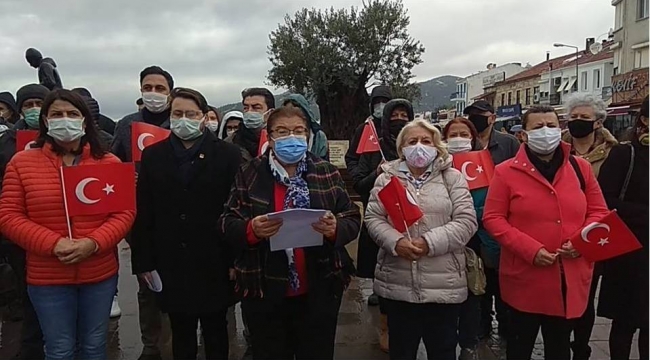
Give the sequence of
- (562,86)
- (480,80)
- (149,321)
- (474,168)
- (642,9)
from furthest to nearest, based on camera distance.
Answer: (480,80) → (562,86) → (642,9) → (149,321) → (474,168)

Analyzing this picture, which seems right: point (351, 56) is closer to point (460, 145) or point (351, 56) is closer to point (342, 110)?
point (342, 110)

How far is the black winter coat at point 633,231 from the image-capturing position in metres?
3.50

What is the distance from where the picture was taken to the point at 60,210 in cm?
316

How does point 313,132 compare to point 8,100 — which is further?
point 8,100

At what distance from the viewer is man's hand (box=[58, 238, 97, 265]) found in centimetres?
308

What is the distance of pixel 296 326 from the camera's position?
10.8ft

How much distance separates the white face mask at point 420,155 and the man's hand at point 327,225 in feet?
2.42

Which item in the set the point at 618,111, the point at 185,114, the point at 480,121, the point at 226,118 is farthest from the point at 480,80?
the point at 185,114

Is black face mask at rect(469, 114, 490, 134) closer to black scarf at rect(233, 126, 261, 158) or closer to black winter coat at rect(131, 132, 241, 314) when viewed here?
black scarf at rect(233, 126, 261, 158)

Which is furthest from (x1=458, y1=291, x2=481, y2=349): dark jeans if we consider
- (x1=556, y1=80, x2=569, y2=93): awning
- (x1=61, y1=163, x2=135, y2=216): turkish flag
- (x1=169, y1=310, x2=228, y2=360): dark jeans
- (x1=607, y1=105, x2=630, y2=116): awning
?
(x1=556, y1=80, x2=569, y2=93): awning

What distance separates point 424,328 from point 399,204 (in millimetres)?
825

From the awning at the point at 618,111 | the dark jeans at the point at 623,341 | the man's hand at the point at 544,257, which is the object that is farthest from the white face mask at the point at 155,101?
the awning at the point at 618,111

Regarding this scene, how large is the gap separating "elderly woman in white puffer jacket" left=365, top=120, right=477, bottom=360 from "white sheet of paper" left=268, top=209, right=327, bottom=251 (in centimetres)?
56

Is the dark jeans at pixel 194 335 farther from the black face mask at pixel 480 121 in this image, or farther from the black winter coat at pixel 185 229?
the black face mask at pixel 480 121
